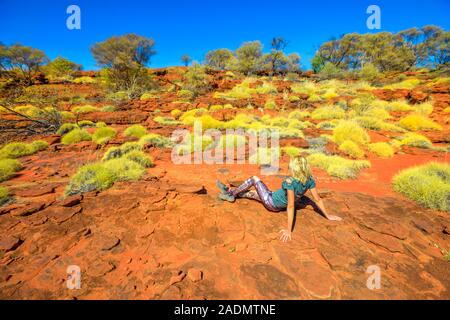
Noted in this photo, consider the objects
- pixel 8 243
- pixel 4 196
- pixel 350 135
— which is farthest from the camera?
pixel 350 135

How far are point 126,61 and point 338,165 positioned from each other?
22.0 meters

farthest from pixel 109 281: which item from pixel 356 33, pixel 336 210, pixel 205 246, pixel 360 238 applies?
pixel 356 33

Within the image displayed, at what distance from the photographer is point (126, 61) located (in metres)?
21.1

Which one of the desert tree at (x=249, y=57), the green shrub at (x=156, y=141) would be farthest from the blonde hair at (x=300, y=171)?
the desert tree at (x=249, y=57)

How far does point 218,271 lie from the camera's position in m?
2.35

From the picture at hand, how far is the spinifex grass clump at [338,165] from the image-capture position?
18.7 feet

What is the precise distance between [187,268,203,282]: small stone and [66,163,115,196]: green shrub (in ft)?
9.47

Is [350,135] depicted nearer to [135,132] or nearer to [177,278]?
[177,278]

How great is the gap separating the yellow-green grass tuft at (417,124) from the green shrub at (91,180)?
13385mm

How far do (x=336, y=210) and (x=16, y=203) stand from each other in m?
5.55
